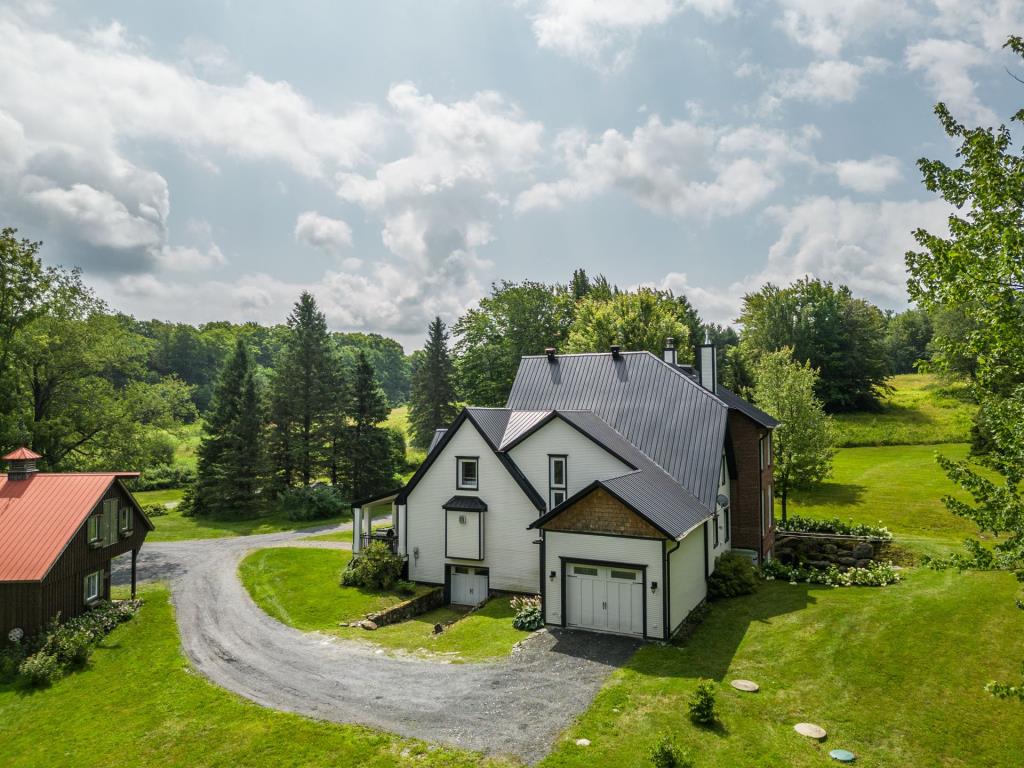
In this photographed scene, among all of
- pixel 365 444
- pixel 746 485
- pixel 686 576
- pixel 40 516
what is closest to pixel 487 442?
pixel 686 576

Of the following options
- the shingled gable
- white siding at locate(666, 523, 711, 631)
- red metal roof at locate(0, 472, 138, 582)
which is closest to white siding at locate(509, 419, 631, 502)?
the shingled gable

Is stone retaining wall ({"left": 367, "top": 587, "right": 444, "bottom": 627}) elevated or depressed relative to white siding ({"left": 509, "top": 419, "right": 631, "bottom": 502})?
depressed

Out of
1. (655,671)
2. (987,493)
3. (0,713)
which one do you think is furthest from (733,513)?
(0,713)

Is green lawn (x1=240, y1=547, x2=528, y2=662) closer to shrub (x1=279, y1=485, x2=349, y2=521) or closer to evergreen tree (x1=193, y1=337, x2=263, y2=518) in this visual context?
shrub (x1=279, y1=485, x2=349, y2=521)

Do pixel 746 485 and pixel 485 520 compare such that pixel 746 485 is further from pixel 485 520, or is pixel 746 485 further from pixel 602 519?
pixel 485 520

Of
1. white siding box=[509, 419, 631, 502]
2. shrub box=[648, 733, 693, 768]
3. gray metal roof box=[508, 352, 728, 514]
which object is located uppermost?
gray metal roof box=[508, 352, 728, 514]

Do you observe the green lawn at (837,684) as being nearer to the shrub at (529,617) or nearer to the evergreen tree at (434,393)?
the shrub at (529,617)
